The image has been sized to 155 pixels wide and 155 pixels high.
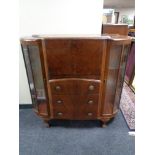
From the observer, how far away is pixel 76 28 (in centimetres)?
220

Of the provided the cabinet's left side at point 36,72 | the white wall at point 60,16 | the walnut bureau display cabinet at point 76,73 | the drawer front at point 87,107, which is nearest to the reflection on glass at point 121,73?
the walnut bureau display cabinet at point 76,73

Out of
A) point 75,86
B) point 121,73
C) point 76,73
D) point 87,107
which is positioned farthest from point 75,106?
point 121,73

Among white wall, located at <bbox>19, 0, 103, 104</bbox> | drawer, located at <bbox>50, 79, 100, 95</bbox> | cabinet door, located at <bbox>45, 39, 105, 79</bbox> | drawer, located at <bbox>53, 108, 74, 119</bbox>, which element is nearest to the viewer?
cabinet door, located at <bbox>45, 39, 105, 79</bbox>

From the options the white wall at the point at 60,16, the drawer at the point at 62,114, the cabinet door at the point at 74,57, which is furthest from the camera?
the white wall at the point at 60,16

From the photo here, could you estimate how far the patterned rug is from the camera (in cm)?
220

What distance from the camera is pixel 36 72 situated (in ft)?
6.37

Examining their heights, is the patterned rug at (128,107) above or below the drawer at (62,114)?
below

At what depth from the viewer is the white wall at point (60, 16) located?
2.11 meters

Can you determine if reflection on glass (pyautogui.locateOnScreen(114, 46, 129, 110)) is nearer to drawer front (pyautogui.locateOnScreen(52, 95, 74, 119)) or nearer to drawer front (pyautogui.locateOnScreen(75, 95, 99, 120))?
drawer front (pyautogui.locateOnScreen(75, 95, 99, 120))

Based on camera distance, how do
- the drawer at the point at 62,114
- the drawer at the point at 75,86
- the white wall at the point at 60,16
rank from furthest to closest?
the white wall at the point at 60,16 → the drawer at the point at 62,114 → the drawer at the point at 75,86

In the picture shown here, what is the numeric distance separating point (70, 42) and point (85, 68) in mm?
294

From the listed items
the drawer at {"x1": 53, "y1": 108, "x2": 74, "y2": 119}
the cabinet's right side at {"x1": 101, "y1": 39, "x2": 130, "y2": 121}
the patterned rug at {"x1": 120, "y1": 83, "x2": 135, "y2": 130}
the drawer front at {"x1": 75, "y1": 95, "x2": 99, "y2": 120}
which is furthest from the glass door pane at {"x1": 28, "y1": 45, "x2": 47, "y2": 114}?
the patterned rug at {"x1": 120, "y1": 83, "x2": 135, "y2": 130}

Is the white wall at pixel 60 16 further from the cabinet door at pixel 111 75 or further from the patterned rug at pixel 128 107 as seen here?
the patterned rug at pixel 128 107
